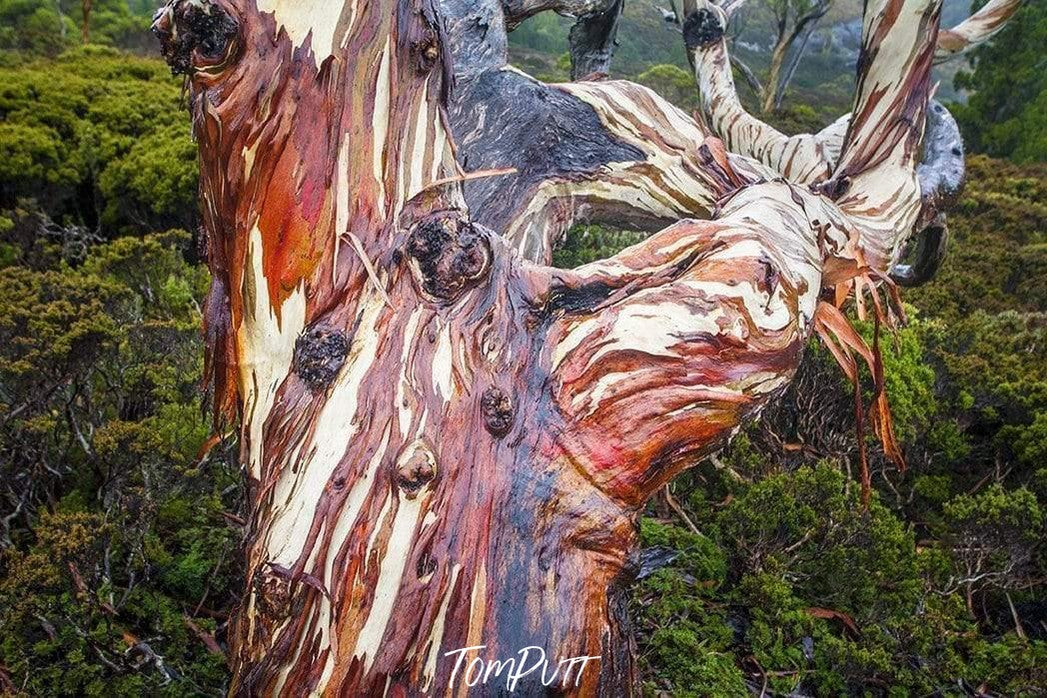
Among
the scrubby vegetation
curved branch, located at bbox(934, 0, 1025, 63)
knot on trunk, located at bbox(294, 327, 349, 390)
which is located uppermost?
curved branch, located at bbox(934, 0, 1025, 63)

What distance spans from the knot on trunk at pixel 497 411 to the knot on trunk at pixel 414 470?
0.12 m

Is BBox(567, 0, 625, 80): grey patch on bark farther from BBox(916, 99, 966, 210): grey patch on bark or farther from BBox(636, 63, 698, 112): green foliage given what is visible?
BBox(636, 63, 698, 112): green foliage

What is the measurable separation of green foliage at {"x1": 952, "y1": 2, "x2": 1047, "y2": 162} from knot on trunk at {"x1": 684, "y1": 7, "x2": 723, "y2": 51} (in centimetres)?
1539

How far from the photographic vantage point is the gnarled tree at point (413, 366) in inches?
44.6

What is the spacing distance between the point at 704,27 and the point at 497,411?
2.40m

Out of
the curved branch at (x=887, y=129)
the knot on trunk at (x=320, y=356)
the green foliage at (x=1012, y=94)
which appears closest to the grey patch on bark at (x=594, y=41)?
the curved branch at (x=887, y=129)

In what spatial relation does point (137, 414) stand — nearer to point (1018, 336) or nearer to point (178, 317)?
point (178, 317)

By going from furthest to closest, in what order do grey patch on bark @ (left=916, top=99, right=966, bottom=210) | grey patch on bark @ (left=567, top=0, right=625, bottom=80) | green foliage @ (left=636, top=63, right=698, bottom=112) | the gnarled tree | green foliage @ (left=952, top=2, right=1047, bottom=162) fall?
1. green foliage @ (left=952, top=2, right=1047, bottom=162)
2. green foliage @ (left=636, top=63, right=698, bottom=112)
3. grey patch on bark @ (left=567, top=0, right=625, bottom=80)
4. grey patch on bark @ (left=916, top=99, right=966, bottom=210)
5. the gnarled tree

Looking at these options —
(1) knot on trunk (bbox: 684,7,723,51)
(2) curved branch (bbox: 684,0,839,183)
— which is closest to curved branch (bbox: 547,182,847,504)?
(2) curved branch (bbox: 684,0,839,183)

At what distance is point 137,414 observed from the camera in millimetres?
3131

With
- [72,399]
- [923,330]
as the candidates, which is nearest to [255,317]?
[72,399]

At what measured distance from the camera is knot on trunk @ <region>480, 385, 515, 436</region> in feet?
4.00

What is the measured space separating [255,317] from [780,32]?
19.5m

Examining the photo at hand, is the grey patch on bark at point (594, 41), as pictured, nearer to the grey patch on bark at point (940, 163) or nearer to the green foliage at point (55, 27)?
the grey patch on bark at point (940, 163)
